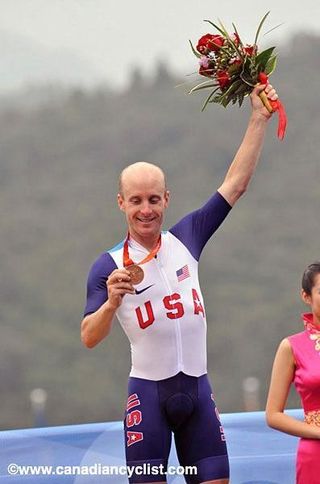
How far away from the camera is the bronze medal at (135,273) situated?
3.76m

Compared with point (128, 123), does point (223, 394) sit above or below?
below

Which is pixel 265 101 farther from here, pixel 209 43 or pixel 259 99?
pixel 209 43

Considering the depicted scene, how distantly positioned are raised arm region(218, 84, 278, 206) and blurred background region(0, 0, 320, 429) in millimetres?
19561

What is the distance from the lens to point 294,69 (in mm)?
27656

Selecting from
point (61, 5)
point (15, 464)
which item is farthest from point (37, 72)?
point (15, 464)

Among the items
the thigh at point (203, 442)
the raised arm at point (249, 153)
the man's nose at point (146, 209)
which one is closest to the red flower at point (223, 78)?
the raised arm at point (249, 153)

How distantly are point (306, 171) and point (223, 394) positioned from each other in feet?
18.8

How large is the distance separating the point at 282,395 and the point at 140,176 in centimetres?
93

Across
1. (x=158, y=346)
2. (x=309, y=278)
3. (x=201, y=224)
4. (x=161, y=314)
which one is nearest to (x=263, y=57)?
(x=201, y=224)

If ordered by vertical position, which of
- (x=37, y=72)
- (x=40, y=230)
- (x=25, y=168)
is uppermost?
(x=37, y=72)

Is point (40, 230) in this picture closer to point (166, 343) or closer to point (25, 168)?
point (25, 168)

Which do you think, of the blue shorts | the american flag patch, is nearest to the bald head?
the american flag patch

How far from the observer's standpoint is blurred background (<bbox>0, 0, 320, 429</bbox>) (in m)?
25.2

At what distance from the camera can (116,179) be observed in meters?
26.9
